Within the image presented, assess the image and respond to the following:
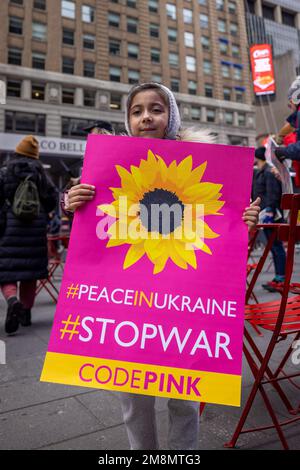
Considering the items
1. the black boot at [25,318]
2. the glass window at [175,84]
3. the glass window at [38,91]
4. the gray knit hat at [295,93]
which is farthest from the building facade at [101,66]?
the black boot at [25,318]

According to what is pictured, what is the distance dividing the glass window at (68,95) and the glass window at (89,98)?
89 cm

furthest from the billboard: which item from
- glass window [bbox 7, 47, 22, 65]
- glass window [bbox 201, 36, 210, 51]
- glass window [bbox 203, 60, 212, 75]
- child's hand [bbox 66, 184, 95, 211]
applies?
glass window [bbox 7, 47, 22, 65]

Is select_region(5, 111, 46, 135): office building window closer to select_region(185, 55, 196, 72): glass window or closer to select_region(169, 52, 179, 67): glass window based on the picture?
select_region(169, 52, 179, 67): glass window

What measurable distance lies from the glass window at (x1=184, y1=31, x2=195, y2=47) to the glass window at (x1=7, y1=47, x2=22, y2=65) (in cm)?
971

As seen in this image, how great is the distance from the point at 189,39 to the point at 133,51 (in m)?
3.87

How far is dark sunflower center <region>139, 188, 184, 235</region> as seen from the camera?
1354 mm

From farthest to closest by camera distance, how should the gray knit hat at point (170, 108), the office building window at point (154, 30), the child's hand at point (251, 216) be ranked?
1. the office building window at point (154, 30)
2. the gray knit hat at point (170, 108)
3. the child's hand at point (251, 216)

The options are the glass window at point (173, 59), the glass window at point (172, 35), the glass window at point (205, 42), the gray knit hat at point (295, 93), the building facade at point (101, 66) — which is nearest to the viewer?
the gray knit hat at point (295, 93)

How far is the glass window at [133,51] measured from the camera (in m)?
23.6

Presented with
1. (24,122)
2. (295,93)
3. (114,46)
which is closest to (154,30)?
(114,46)

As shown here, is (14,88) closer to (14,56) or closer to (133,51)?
(14,56)

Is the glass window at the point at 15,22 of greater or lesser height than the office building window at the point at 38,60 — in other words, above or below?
below

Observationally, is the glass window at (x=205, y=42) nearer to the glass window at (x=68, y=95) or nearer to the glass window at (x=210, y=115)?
the glass window at (x=210, y=115)

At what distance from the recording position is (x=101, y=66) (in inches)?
918
